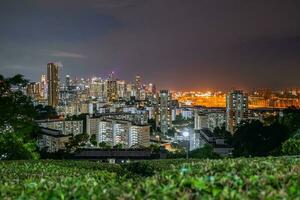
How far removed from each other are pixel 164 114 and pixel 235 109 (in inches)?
1129

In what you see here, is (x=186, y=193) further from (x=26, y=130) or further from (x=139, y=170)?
(x=26, y=130)

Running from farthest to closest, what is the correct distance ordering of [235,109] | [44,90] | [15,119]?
[44,90] < [235,109] < [15,119]

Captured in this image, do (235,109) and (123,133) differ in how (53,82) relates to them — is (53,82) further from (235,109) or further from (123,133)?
(123,133)

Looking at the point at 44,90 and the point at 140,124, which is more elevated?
the point at 44,90

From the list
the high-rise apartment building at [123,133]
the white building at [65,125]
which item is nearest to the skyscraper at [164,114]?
the high-rise apartment building at [123,133]

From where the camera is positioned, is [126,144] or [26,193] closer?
[26,193]

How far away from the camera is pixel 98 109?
158 m

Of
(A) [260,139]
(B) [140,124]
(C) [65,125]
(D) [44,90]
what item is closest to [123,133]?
(B) [140,124]

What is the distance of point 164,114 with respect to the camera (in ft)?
470

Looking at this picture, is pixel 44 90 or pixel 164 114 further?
pixel 44 90

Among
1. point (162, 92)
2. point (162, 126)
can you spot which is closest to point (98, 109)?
point (162, 92)

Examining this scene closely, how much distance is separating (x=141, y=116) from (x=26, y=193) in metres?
130

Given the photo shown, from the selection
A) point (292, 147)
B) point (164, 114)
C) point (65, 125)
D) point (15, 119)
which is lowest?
point (65, 125)

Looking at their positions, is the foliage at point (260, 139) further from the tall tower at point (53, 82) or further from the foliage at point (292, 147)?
the tall tower at point (53, 82)
